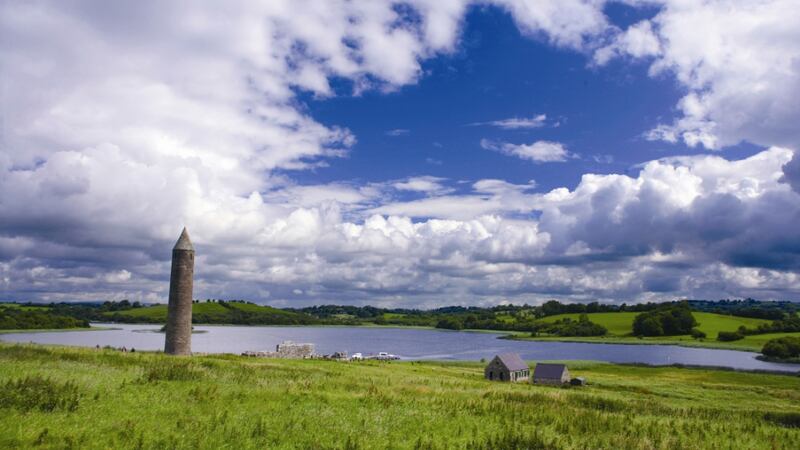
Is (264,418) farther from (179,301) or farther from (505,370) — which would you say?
(505,370)

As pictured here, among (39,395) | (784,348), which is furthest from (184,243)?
(784,348)

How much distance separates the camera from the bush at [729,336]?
560ft

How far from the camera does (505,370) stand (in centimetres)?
7112

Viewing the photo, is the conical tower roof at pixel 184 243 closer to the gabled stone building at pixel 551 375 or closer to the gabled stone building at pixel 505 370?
the gabled stone building at pixel 505 370

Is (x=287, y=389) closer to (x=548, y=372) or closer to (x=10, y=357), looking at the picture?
(x=10, y=357)

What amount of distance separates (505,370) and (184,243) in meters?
43.7

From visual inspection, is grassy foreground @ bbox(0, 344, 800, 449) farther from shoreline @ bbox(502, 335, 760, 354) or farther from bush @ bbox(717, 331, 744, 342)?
bush @ bbox(717, 331, 744, 342)

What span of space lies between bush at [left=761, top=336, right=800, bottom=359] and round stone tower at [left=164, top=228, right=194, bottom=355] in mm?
141644

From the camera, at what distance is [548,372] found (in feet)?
227

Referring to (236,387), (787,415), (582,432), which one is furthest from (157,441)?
(787,415)

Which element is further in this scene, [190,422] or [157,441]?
[190,422]

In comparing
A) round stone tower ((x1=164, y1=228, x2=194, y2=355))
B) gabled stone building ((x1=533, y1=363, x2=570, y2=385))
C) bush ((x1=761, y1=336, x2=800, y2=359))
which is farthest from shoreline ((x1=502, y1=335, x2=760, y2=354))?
round stone tower ((x1=164, y1=228, x2=194, y2=355))

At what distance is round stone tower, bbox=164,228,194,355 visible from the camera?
50.5m

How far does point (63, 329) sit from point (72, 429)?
217 m
